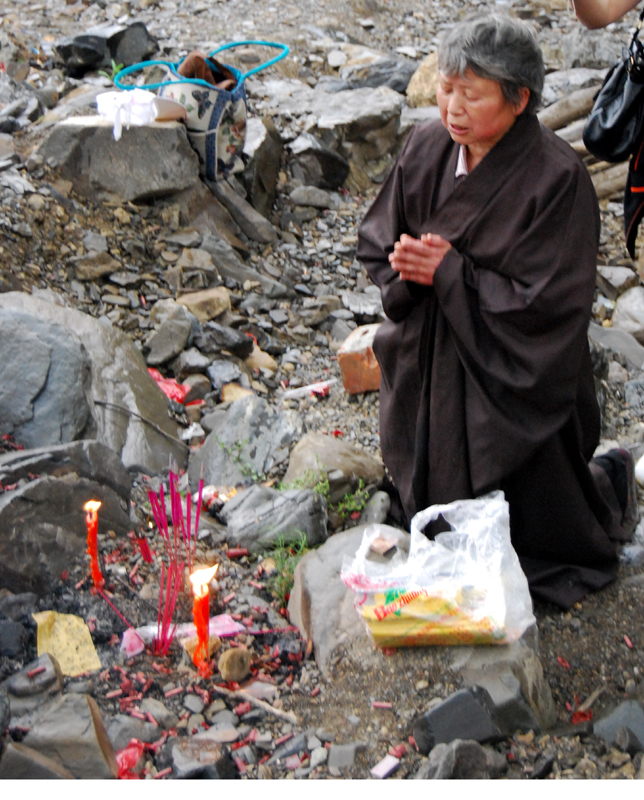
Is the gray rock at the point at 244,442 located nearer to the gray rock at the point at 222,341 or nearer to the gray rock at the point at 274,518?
the gray rock at the point at 274,518

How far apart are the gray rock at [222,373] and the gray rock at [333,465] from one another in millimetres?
956

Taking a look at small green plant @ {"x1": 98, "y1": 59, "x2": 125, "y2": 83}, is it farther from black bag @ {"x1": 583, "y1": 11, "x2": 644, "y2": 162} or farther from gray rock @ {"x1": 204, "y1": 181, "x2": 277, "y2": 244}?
black bag @ {"x1": 583, "y1": 11, "x2": 644, "y2": 162}

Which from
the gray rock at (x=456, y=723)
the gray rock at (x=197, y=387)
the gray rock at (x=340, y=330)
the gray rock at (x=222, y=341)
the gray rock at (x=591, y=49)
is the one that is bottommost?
the gray rock at (x=340, y=330)

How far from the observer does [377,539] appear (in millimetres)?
2451

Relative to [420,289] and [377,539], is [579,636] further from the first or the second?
[420,289]

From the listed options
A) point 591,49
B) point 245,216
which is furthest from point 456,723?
point 591,49

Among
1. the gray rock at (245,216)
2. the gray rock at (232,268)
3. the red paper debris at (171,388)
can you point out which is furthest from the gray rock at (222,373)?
the gray rock at (245,216)

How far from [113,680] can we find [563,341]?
1.71 metres

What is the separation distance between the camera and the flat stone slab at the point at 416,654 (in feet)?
6.89

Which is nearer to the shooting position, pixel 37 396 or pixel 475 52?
pixel 475 52

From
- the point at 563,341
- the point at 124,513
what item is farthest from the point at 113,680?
the point at 563,341

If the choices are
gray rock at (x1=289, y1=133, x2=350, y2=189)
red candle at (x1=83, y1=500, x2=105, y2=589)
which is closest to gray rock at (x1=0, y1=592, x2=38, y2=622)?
red candle at (x1=83, y1=500, x2=105, y2=589)

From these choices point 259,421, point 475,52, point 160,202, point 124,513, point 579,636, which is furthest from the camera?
point 160,202

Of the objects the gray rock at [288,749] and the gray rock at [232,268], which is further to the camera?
the gray rock at [232,268]
